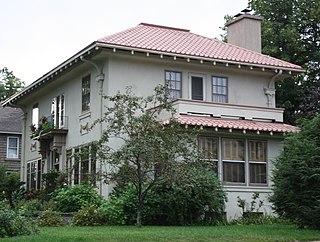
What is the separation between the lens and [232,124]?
75.8 ft

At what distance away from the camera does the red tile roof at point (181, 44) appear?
24266mm

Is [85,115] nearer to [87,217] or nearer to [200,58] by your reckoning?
[200,58]

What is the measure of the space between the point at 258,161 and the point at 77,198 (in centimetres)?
731

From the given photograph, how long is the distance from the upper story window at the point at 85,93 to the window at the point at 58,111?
235cm

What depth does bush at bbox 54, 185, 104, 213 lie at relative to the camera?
855 inches

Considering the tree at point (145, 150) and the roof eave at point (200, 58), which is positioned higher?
the roof eave at point (200, 58)

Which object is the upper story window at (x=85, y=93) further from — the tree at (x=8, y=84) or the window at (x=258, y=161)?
the tree at (x=8, y=84)

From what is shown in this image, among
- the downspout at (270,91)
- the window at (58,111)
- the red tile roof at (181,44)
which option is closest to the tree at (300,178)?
the red tile roof at (181,44)

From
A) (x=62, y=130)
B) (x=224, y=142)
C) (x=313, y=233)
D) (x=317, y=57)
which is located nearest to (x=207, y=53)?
Answer: (x=224, y=142)

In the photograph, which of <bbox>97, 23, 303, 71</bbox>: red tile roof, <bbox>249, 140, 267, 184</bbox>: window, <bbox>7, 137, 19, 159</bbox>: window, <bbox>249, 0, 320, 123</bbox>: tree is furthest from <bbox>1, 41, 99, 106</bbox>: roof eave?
<bbox>249, 0, 320, 123</bbox>: tree

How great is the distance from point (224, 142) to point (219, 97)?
3.05 metres

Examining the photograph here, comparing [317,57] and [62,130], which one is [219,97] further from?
[317,57]

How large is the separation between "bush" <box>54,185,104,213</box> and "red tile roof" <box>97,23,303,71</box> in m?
5.50

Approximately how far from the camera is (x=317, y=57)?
1442 inches
